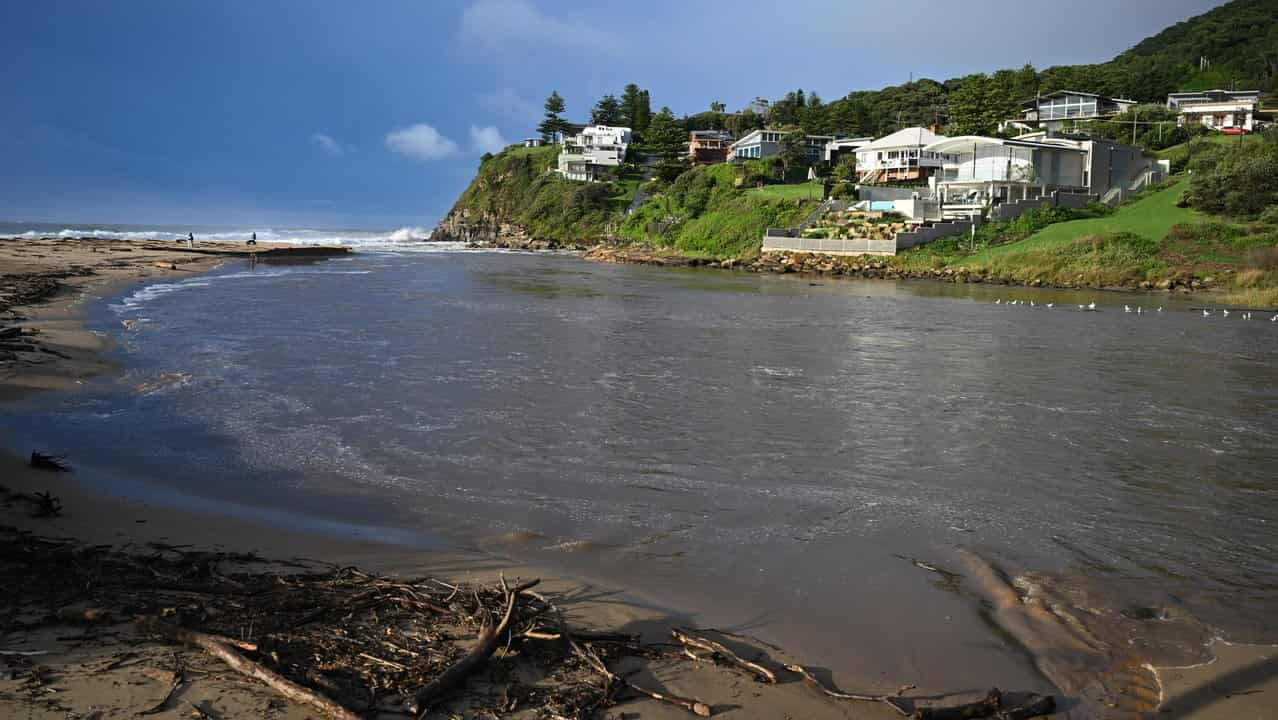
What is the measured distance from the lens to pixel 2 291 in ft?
78.1

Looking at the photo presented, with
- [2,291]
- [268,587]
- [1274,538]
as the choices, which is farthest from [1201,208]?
[2,291]

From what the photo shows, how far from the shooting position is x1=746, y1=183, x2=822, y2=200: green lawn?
6156cm

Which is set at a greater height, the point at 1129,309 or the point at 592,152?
the point at 592,152

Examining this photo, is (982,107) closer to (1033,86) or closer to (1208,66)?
(1033,86)

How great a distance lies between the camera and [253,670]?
4070 millimetres

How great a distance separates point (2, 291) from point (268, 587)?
Result: 24.9 m

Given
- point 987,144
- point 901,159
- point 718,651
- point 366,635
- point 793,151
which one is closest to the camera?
point 366,635

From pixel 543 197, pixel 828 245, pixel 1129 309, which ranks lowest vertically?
pixel 1129 309

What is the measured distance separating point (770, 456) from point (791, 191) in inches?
2307

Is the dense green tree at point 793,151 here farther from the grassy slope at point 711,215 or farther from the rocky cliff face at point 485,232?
the rocky cliff face at point 485,232

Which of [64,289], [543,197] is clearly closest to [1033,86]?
[543,197]

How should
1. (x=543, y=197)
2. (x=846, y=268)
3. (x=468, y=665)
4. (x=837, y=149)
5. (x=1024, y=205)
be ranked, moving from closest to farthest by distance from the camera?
1. (x=468, y=665)
2. (x=846, y=268)
3. (x=1024, y=205)
4. (x=837, y=149)
5. (x=543, y=197)

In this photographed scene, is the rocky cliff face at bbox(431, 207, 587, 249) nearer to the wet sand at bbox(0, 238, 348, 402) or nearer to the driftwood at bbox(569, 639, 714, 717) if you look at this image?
the wet sand at bbox(0, 238, 348, 402)

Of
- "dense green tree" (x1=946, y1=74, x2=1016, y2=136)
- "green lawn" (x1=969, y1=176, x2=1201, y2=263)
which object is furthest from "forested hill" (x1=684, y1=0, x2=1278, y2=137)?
"green lawn" (x1=969, y1=176, x2=1201, y2=263)
